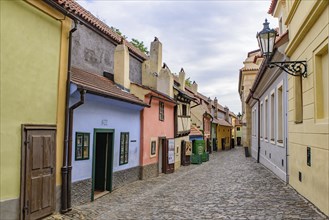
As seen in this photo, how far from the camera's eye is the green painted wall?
6.07 metres

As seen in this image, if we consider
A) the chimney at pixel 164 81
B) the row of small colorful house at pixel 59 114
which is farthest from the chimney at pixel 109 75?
the chimney at pixel 164 81

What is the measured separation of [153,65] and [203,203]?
1082cm

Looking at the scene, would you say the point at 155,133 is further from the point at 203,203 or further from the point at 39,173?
the point at 39,173

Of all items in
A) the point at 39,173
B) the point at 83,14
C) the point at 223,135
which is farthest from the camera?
the point at 223,135

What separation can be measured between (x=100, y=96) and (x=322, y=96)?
5.57 meters

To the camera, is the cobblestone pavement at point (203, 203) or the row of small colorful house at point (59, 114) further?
the cobblestone pavement at point (203, 203)

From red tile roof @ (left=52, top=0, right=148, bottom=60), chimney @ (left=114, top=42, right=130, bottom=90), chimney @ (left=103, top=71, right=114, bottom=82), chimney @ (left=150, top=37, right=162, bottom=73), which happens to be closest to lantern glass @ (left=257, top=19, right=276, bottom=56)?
red tile roof @ (left=52, top=0, right=148, bottom=60)

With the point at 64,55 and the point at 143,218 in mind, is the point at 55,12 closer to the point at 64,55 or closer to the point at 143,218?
the point at 64,55

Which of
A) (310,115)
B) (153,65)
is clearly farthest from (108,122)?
(153,65)

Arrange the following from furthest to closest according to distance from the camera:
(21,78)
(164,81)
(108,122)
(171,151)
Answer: (171,151), (164,81), (108,122), (21,78)

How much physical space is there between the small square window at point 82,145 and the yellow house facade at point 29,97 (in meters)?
0.90

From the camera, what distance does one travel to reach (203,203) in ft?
29.7

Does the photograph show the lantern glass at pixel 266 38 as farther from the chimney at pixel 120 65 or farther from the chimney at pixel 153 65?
the chimney at pixel 153 65

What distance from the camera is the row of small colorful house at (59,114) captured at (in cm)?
629
